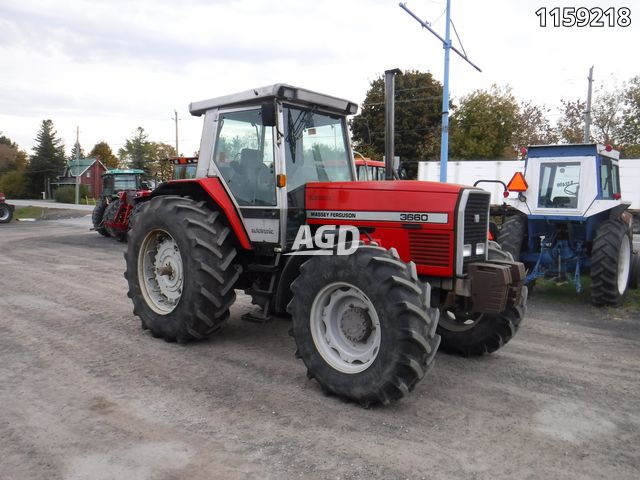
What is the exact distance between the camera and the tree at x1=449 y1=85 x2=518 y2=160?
29.3 meters

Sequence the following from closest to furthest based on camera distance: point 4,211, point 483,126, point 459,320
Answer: point 459,320 < point 4,211 < point 483,126

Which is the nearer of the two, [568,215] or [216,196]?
[216,196]

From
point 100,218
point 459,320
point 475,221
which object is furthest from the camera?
point 100,218

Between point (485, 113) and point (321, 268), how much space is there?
27.7 metres

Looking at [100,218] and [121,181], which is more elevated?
[121,181]

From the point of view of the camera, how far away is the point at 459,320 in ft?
17.5

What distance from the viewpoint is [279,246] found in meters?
5.14

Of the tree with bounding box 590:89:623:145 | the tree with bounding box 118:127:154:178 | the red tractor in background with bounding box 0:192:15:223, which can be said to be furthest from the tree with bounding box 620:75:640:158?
the tree with bounding box 118:127:154:178

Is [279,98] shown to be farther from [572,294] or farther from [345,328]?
[572,294]

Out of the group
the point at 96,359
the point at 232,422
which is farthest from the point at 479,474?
the point at 96,359

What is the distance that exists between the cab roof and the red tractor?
2 cm

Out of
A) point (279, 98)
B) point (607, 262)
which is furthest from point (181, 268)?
point (607, 262)

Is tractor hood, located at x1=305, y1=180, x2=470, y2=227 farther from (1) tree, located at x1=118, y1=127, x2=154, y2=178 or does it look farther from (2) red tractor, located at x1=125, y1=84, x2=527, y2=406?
(1) tree, located at x1=118, y1=127, x2=154, y2=178

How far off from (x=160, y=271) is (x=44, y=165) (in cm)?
7261
